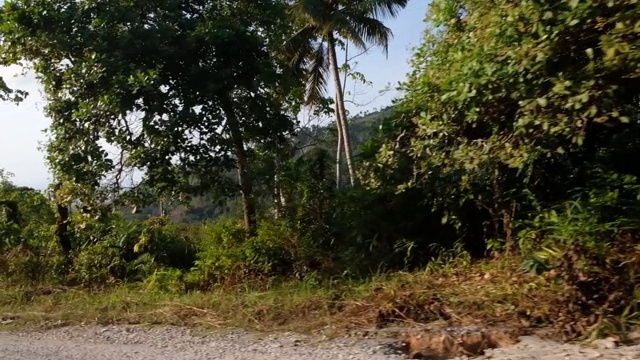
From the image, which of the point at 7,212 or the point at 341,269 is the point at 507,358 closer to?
the point at 341,269

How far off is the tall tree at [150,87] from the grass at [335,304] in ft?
6.23

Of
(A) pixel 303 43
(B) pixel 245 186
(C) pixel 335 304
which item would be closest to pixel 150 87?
(B) pixel 245 186

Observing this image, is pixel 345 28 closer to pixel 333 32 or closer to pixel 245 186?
pixel 333 32

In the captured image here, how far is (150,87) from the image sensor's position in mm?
8773

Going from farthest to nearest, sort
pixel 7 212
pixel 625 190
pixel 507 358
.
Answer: pixel 7 212
pixel 625 190
pixel 507 358

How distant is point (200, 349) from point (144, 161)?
3831 mm

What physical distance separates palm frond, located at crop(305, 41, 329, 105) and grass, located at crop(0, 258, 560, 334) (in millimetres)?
11693

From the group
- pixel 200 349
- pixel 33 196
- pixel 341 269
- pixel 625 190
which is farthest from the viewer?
pixel 33 196

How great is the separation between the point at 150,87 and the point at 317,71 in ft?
39.7

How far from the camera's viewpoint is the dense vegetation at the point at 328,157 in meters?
6.03

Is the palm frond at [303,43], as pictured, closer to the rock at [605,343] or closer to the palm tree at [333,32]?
the palm tree at [333,32]

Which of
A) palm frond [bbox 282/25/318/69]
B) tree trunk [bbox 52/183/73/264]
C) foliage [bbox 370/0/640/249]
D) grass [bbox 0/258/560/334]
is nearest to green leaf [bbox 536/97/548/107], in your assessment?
foliage [bbox 370/0/640/249]

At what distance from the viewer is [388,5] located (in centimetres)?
1853

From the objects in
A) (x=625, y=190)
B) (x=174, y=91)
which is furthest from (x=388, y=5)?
(x=625, y=190)
